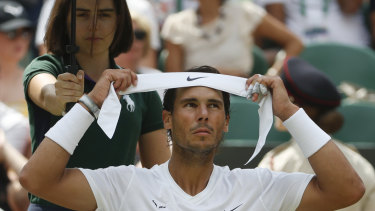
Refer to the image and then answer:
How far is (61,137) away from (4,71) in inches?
128

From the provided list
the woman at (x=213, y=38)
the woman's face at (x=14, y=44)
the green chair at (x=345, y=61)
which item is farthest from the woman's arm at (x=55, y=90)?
the green chair at (x=345, y=61)

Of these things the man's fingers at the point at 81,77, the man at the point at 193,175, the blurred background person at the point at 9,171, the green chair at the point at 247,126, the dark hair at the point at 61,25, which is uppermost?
the dark hair at the point at 61,25

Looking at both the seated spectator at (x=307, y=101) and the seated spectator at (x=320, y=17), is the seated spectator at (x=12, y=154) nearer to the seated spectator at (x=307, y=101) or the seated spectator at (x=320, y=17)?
the seated spectator at (x=307, y=101)

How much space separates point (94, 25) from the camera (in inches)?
129

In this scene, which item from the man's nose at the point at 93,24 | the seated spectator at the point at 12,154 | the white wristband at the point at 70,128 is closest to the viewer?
the white wristband at the point at 70,128

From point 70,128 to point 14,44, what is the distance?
3312mm

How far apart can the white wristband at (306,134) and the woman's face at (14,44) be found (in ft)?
11.1

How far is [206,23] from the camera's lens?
616cm

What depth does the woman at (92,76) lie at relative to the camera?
3.26m

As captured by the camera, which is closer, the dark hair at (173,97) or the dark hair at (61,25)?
the dark hair at (173,97)

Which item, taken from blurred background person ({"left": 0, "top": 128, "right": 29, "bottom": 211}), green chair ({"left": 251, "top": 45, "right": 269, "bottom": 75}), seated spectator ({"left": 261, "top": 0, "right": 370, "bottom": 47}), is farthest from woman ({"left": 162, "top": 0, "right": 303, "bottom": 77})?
blurred background person ({"left": 0, "top": 128, "right": 29, "bottom": 211})

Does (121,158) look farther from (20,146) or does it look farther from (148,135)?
(20,146)

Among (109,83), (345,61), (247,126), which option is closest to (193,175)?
(109,83)

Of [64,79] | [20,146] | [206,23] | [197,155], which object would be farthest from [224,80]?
[206,23]
